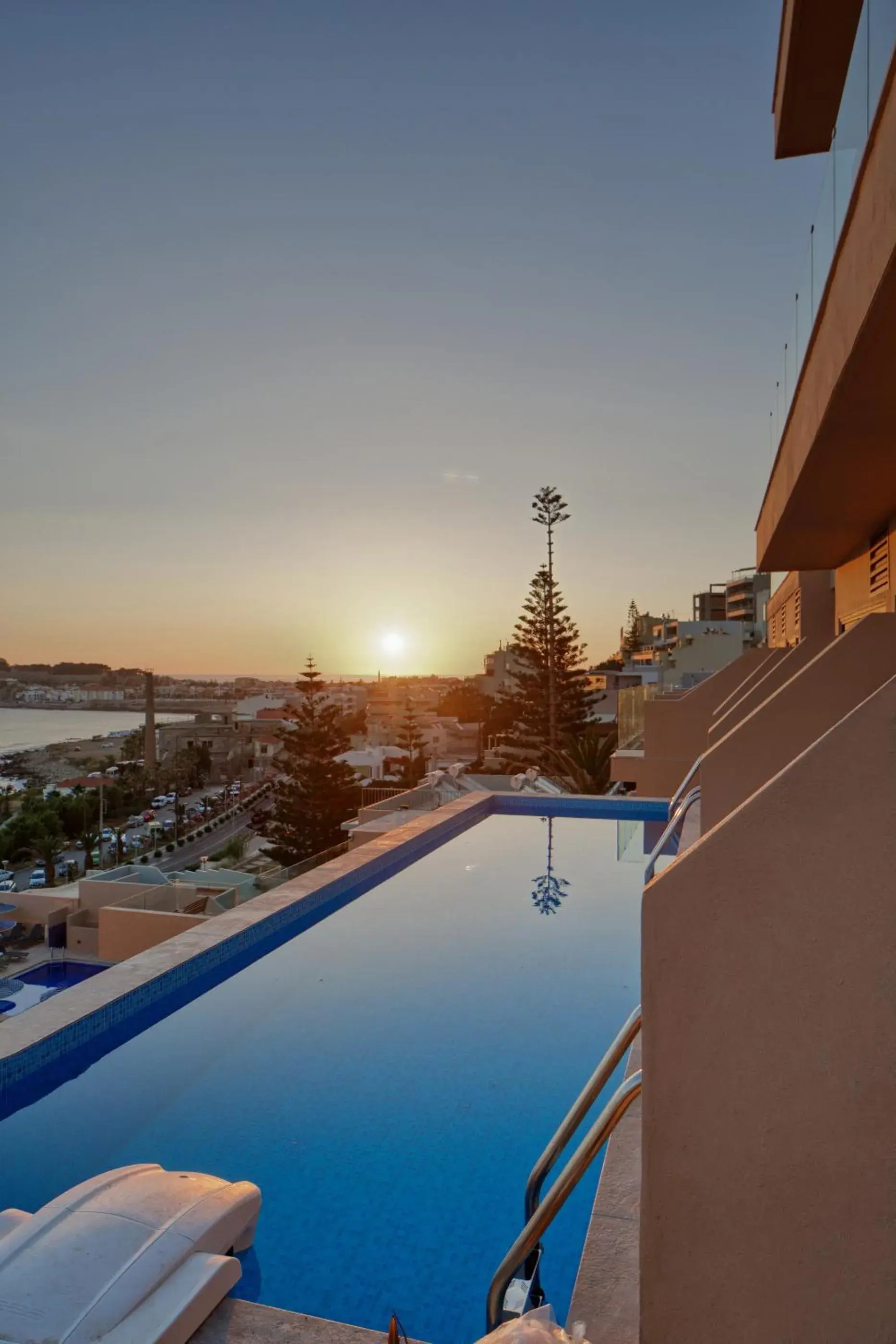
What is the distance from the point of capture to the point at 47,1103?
12.2 ft

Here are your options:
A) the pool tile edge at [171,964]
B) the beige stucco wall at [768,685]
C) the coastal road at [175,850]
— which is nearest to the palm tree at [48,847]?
the coastal road at [175,850]

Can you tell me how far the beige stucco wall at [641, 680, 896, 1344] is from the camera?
1561mm

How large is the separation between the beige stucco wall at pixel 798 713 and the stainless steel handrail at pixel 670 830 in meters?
0.20

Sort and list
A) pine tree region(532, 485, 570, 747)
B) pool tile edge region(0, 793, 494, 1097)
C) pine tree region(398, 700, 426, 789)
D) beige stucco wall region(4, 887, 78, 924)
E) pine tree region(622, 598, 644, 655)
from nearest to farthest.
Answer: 1. pool tile edge region(0, 793, 494, 1097)
2. beige stucco wall region(4, 887, 78, 924)
3. pine tree region(532, 485, 570, 747)
4. pine tree region(398, 700, 426, 789)
5. pine tree region(622, 598, 644, 655)

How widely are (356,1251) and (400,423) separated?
43.4 ft

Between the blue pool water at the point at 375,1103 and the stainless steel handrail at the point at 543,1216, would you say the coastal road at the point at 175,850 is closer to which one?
the blue pool water at the point at 375,1103

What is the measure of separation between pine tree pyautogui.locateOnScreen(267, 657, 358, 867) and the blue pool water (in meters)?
25.2

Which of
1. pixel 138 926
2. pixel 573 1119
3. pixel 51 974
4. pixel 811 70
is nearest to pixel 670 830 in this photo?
pixel 573 1119

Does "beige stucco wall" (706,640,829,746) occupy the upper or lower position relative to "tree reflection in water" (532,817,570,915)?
upper

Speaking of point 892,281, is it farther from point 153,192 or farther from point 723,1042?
point 153,192

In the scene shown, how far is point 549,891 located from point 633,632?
63.8 m

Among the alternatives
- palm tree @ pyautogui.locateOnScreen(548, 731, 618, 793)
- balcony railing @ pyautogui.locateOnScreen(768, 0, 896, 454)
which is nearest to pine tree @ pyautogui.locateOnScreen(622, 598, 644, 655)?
palm tree @ pyautogui.locateOnScreen(548, 731, 618, 793)

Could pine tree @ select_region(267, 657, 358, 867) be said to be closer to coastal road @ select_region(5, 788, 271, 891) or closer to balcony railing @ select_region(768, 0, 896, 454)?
coastal road @ select_region(5, 788, 271, 891)

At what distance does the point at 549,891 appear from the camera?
764 cm
